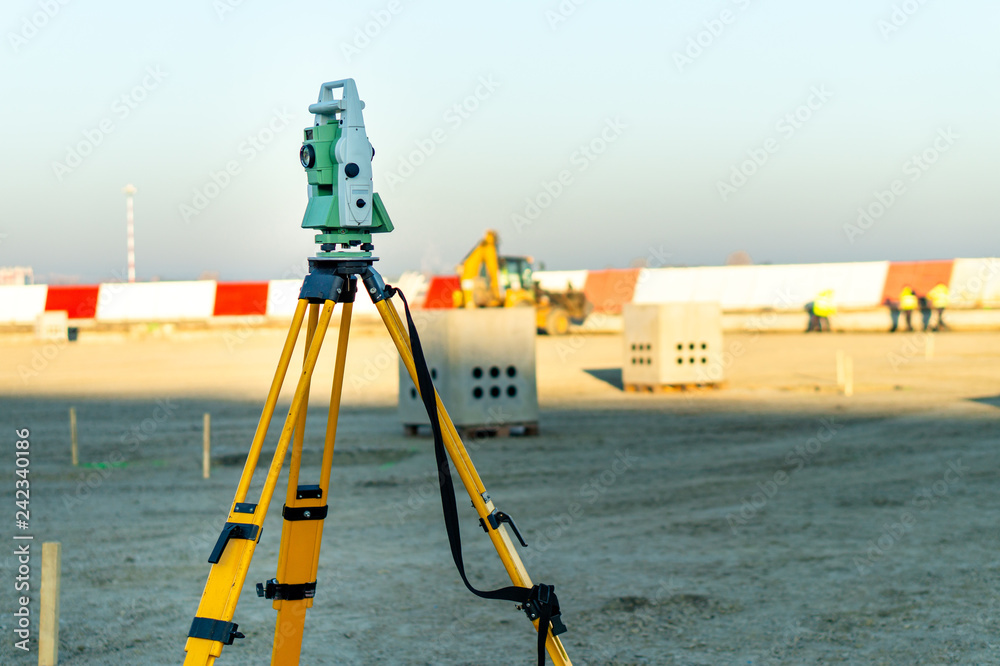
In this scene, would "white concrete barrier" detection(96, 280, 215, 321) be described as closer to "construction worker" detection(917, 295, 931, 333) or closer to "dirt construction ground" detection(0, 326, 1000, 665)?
"dirt construction ground" detection(0, 326, 1000, 665)

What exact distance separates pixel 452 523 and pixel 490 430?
10.2 m

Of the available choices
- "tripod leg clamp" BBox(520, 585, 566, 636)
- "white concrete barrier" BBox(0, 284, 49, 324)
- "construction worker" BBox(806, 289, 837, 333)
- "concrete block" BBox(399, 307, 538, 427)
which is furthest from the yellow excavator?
"tripod leg clamp" BBox(520, 585, 566, 636)

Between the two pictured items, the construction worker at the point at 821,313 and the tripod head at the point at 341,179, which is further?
the construction worker at the point at 821,313

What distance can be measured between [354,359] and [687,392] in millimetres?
10980

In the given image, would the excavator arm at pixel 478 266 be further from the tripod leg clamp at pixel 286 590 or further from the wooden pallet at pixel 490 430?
the tripod leg clamp at pixel 286 590

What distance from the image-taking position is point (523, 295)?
1372 inches

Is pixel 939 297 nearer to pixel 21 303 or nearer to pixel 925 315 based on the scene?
pixel 925 315

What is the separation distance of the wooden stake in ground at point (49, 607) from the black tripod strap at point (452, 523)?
117cm

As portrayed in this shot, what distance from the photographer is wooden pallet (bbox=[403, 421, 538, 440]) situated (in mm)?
13416

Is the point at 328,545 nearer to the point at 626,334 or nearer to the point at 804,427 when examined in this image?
the point at 804,427

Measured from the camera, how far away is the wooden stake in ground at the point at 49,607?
9.95ft

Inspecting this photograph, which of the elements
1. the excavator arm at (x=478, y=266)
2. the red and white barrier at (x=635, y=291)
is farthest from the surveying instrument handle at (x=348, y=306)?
the red and white barrier at (x=635, y=291)

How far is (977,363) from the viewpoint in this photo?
72.0ft

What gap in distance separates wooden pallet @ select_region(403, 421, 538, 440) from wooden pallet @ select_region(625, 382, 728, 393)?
540 cm
